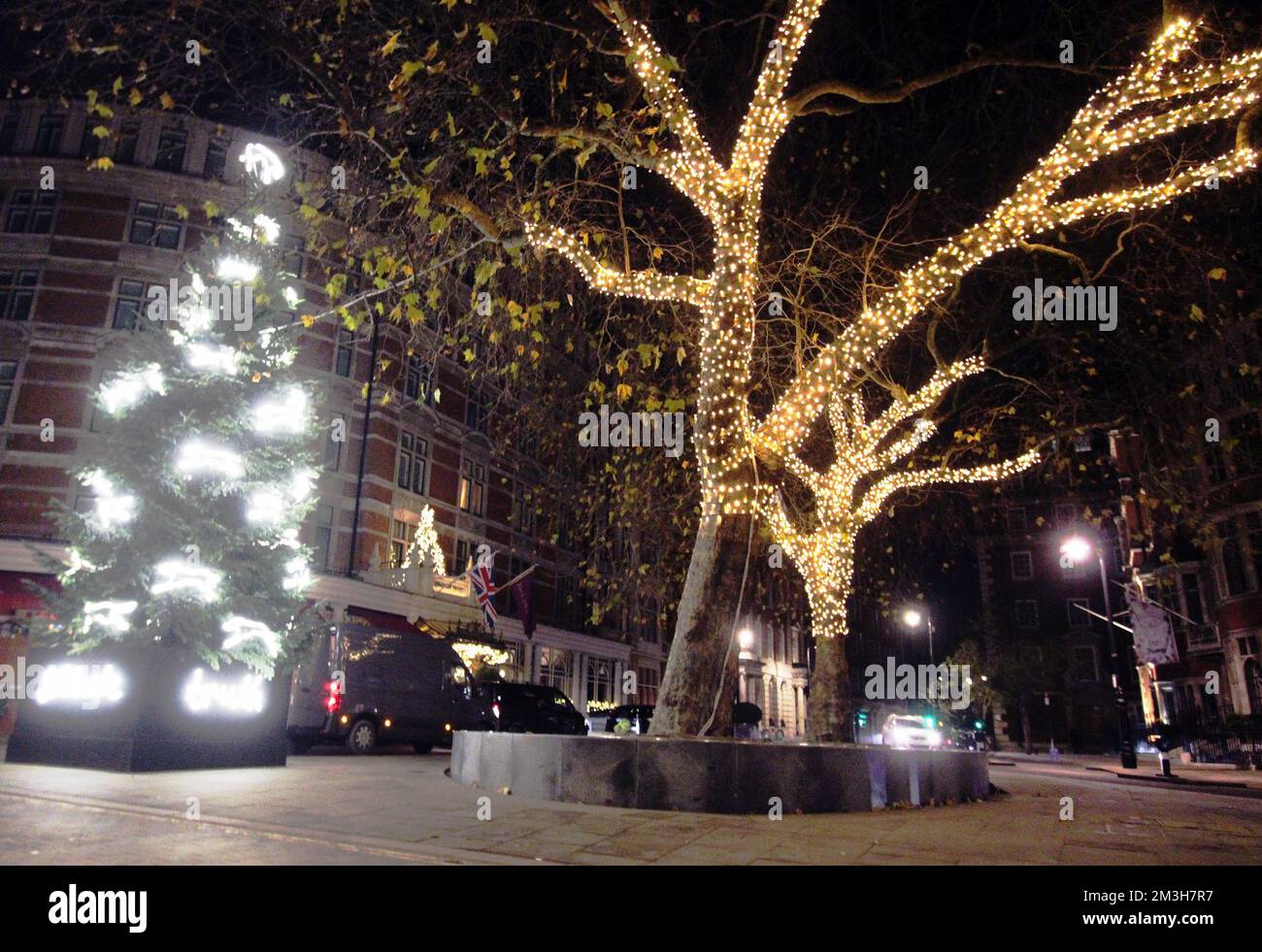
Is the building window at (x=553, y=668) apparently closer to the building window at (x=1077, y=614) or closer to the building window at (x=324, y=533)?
the building window at (x=324, y=533)

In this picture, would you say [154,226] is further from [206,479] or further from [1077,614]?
[1077,614]

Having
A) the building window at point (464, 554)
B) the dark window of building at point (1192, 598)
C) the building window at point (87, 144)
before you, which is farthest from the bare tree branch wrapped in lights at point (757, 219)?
the dark window of building at point (1192, 598)

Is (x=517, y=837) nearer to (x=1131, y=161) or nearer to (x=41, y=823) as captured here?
(x=41, y=823)

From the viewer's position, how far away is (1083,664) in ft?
168

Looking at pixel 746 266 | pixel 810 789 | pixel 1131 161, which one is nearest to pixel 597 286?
pixel 746 266

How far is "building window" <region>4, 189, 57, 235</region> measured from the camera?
24.7 meters

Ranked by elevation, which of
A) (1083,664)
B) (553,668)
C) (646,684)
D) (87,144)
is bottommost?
(646,684)

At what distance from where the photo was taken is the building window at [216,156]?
26188 mm

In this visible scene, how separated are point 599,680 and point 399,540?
57.6 ft

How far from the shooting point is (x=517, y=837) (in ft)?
20.6

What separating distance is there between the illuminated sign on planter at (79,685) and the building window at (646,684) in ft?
124

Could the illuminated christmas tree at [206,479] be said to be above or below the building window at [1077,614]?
below

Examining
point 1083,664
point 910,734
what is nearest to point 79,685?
point 910,734
